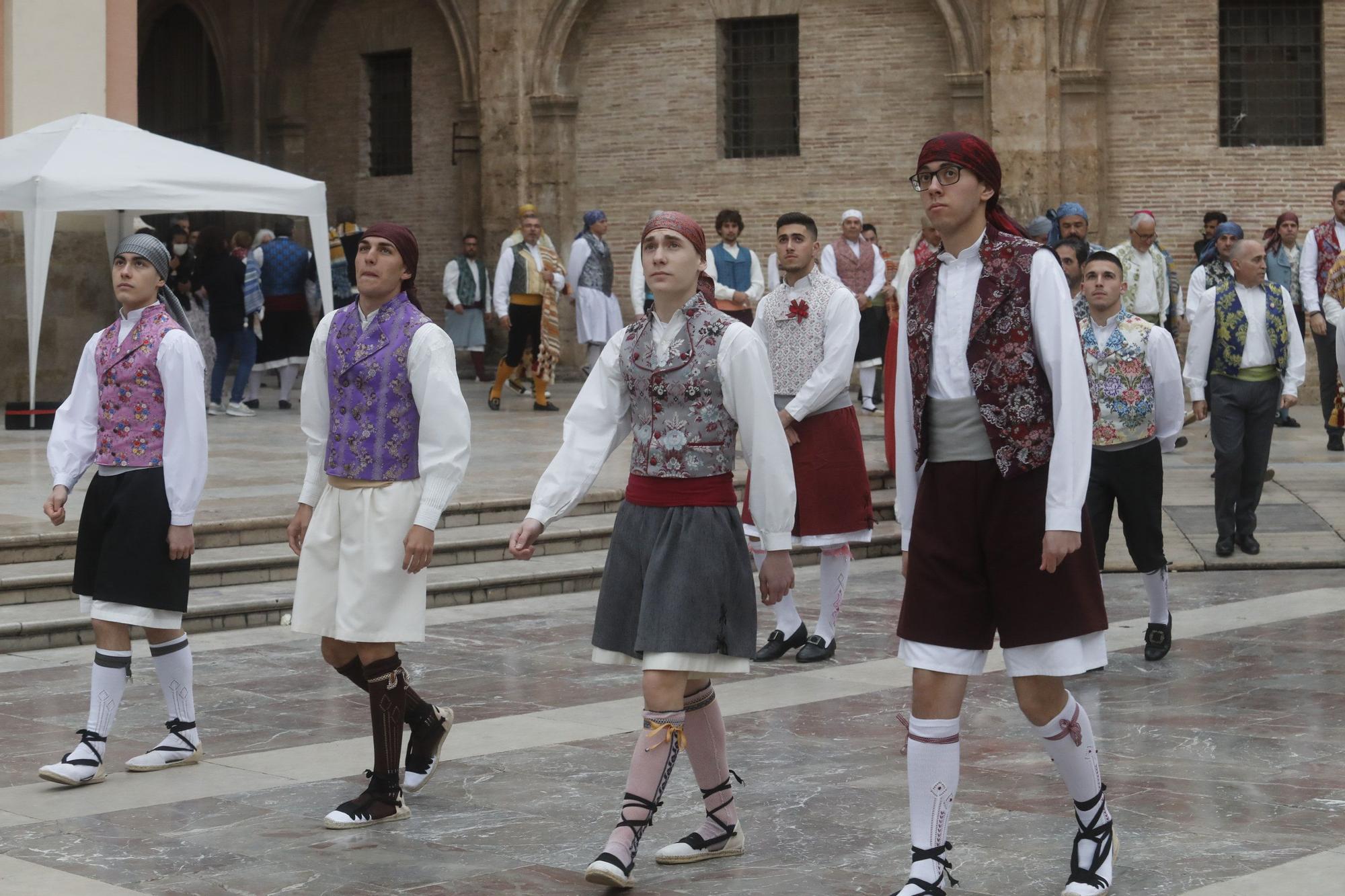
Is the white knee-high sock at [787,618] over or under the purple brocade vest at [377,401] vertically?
under

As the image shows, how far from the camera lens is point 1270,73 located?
21125 mm

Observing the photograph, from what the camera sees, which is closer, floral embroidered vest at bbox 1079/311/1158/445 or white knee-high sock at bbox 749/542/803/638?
floral embroidered vest at bbox 1079/311/1158/445

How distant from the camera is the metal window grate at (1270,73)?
21.0 metres

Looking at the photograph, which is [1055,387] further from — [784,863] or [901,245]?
[901,245]

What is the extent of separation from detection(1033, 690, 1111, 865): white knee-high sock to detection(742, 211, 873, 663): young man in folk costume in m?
3.55

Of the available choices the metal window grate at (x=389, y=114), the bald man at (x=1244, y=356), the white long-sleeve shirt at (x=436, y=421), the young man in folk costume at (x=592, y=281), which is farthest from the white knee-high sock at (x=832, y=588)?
the metal window grate at (x=389, y=114)

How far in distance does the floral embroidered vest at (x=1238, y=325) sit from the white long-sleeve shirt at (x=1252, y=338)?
0.06ft

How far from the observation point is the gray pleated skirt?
16.6 feet

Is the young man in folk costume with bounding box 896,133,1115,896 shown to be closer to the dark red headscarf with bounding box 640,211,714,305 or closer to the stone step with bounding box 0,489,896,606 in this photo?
the dark red headscarf with bounding box 640,211,714,305

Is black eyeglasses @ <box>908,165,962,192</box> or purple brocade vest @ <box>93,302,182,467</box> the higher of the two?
black eyeglasses @ <box>908,165,962,192</box>

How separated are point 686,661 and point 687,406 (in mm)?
695

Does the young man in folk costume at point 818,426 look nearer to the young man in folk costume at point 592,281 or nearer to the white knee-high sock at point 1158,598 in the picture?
the white knee-high sock at point 1158,598

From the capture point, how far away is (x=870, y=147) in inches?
874

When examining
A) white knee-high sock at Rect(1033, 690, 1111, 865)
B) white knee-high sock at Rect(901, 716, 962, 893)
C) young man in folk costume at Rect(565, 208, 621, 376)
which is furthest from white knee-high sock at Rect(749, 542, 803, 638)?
young man in folk costume at Rect(565, 208, 621, 376)
